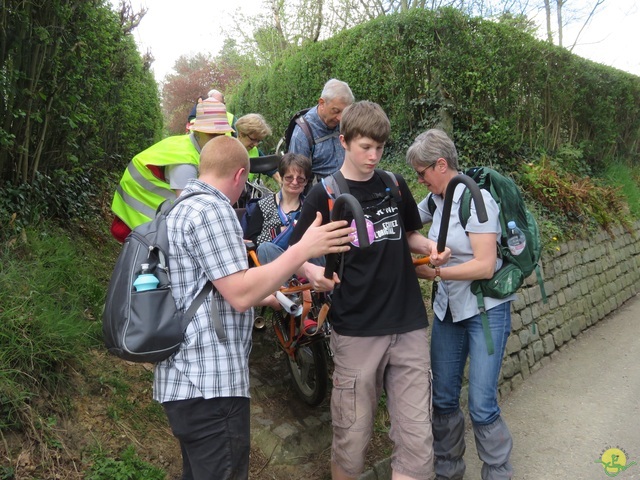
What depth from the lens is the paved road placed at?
4.07 meters

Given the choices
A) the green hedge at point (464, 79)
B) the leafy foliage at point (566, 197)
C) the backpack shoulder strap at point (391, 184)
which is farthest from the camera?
the green hedge at point (464, 79)

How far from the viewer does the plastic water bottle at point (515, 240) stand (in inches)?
123

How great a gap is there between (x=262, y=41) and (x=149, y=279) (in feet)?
55.4

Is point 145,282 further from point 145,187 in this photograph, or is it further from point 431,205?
point 431,205

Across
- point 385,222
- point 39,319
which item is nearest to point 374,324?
point 385,222

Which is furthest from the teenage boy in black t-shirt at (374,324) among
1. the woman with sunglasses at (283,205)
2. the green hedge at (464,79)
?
the green hedge at (464,79)

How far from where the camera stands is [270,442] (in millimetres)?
3590

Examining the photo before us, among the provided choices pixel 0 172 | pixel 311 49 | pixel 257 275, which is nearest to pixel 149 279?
pixel 257 275

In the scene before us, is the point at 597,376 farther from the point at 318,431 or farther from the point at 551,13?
the point at 551,13

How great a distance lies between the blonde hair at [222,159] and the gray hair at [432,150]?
48.1 inches

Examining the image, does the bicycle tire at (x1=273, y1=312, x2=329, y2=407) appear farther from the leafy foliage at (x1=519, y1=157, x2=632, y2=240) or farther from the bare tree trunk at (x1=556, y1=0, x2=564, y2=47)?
the bare tree trunk at (x1=556, y1=0, x2=564, y2=47)

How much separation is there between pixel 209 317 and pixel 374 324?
36.7 inches

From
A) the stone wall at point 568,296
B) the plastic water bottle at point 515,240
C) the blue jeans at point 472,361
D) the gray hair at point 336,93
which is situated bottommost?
the stone wall at point 568,296

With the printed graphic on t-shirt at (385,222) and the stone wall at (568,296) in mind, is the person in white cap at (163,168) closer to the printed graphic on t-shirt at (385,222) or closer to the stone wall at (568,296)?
the printed graphic on t-shirt at (385,222)
